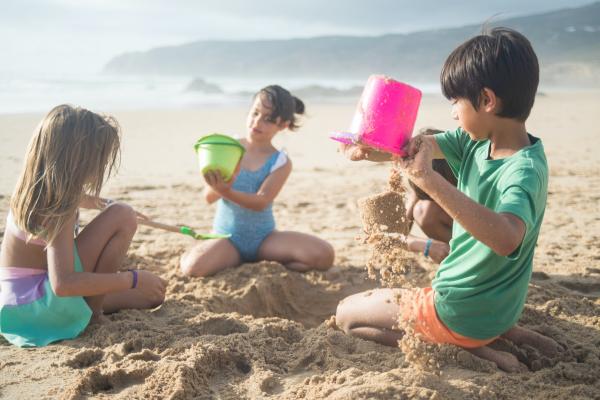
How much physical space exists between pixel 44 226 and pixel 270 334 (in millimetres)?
1046

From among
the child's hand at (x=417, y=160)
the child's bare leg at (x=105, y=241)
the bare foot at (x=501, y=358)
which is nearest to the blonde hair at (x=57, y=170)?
the child's bare leg at (x=105, y=241)

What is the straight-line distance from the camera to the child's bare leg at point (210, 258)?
3268 mm

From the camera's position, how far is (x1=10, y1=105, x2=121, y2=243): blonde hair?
2.17 m

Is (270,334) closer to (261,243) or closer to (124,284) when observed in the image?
(124,284)

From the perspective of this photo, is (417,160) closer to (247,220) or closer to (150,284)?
(150,284)

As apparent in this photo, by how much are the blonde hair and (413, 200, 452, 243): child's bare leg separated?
192 cm

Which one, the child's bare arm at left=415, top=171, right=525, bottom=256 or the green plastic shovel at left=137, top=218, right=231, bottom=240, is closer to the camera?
the child's bare arm at left=415, top=171, right=525, bottom=256

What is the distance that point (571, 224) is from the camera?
13.5 feet

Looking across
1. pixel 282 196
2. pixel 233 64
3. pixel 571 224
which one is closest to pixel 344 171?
pixel 282 196

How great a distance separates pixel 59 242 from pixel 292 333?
105cm

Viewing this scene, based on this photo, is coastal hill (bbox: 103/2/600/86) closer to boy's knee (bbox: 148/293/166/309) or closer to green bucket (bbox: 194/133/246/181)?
green bucket (bbox: 194/133/246/181)

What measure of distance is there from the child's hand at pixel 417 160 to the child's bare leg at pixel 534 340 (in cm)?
95

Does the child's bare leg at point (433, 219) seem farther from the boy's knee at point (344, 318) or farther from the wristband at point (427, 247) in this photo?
the boy's knee at point (344, 318)

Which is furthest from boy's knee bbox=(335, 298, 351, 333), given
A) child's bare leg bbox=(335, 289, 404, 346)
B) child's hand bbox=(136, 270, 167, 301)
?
child's hand bbox=(136, 270, 167, 301)
